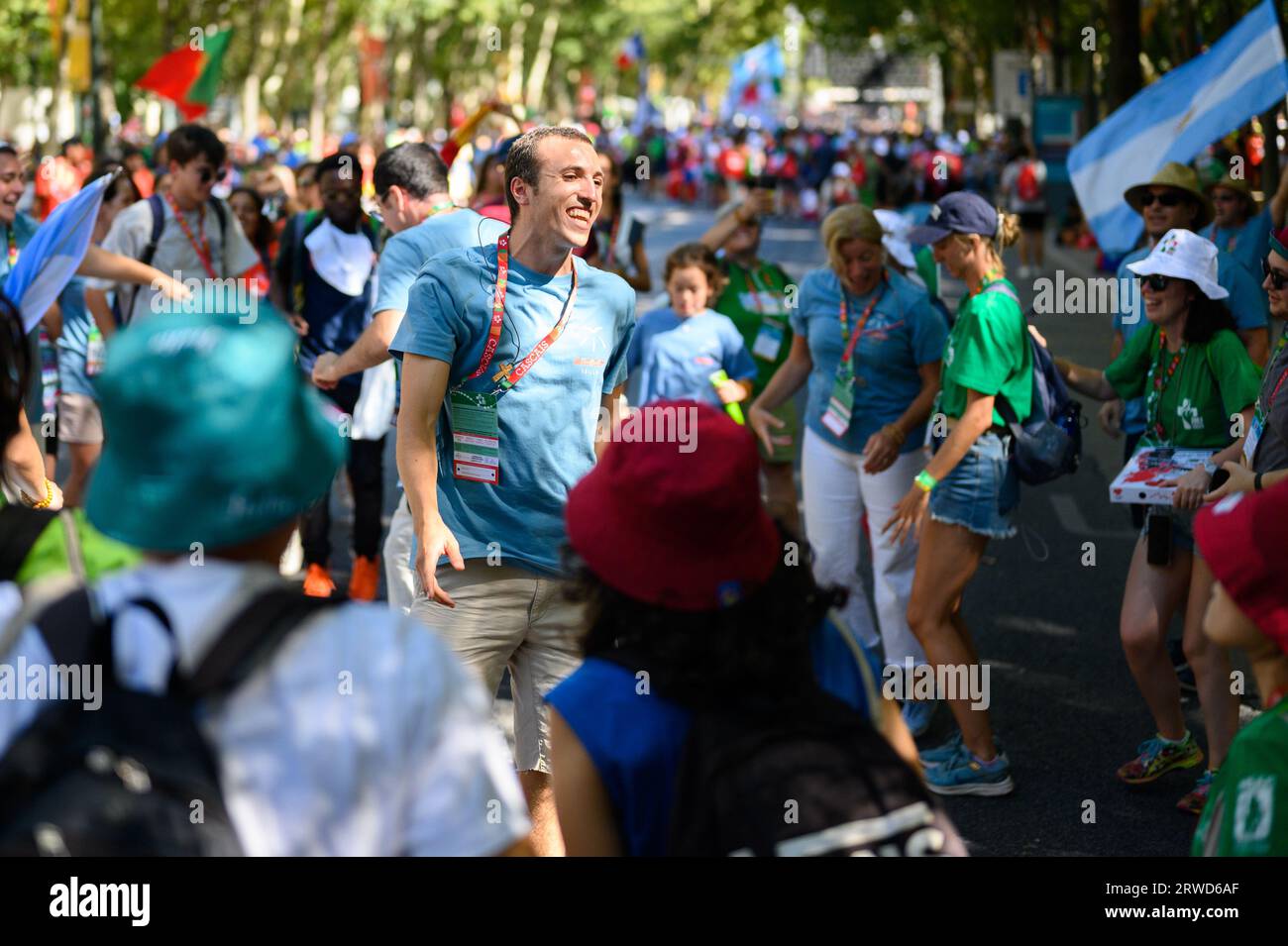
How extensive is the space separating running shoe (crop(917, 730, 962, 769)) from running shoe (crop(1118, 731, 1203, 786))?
0.53m

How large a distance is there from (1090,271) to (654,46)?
83668 millimetres

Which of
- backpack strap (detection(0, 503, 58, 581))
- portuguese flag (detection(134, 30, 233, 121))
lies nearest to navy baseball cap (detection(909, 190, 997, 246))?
backpack strap (detection(0, 503, 58, 581))

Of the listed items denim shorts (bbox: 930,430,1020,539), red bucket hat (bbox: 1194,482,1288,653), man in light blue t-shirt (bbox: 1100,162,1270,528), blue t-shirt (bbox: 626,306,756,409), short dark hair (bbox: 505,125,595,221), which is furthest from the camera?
blue t-shirt (bbox: 626,306,756,409)

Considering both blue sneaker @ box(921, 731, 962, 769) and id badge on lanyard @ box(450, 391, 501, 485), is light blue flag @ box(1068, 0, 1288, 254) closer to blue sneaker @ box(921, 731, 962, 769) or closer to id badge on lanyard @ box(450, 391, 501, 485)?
blue sneaker @ box(921, 731, 962, 769)

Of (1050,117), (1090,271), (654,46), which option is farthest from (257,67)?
(654,46)

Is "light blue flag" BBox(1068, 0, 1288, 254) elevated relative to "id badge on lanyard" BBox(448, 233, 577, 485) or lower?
elevated

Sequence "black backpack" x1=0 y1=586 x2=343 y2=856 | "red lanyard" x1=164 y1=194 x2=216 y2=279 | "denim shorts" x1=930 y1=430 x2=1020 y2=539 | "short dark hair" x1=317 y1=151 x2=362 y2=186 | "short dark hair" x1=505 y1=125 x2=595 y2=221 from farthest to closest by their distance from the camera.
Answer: "short dark hair" x1=317 y1=151 x2=362 y2=186 < "red lanyard" x1=164 y1=194 x2=216 y2=279 < "denim shorts" x1=930 y1=430 x2=1020 y2=539 < "short dark hair" x1=505 y1=125 x2=595 y2=221 < "black backpack" x1=0 y1=586 x2=343 y2=856

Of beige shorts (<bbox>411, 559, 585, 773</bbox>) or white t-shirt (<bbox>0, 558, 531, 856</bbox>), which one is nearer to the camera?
white t-shirt (<bbox>0, 558, 531, 856</bbox>)

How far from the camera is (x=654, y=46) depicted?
10431cm

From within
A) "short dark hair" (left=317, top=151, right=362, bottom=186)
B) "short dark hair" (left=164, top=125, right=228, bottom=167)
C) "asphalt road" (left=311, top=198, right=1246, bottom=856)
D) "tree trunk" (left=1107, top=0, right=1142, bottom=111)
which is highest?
"tree trunk" (left=1107, top=0, right=1142, bottom=111)

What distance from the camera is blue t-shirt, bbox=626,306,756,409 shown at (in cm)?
747

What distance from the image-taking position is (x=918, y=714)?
6367 millimetres

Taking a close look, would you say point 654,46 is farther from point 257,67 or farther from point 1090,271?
point 1090,271
